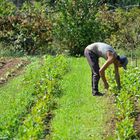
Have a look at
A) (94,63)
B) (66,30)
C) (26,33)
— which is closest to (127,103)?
(94,63)

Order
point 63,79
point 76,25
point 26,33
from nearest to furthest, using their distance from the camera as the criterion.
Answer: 1. point 63,79
2. point 76,25
3. point 26,33

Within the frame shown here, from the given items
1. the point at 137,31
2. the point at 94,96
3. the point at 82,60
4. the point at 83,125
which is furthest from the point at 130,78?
the point at 137,31

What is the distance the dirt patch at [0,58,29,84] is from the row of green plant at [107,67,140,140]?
13.9ft

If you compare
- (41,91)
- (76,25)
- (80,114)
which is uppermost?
(76,25)

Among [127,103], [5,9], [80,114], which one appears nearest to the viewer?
[127,103]

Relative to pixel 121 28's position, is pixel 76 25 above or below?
above

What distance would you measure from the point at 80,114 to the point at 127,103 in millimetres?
1110

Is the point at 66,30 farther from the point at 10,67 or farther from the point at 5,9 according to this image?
the point at 5,9

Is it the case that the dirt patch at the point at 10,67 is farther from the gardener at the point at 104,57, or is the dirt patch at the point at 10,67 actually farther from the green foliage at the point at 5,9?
the green foliage at the point at 5,9

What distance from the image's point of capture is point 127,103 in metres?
10.0

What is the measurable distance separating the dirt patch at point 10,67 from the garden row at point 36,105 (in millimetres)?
757

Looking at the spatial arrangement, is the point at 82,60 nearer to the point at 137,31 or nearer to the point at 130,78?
the point at 137,31

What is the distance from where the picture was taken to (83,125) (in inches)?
383

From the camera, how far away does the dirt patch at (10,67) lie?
16.0m
